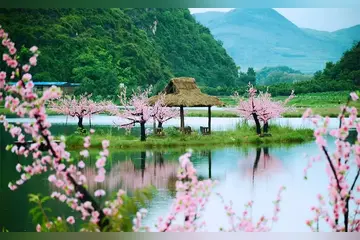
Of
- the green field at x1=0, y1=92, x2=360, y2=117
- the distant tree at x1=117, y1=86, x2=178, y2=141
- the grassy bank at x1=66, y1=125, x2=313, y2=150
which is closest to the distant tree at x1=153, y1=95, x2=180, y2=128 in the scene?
the distant tree at x1=117, y1=86, x2=178, y2=141

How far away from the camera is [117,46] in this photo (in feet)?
21.1

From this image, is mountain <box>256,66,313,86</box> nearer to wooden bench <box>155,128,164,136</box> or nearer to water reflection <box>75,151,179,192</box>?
water reflection <box>75,151,179,192</box>

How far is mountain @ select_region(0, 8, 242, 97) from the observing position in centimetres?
589

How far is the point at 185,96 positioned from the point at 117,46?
1.73m

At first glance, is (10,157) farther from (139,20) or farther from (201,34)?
(201,34)

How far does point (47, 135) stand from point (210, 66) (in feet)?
10.4

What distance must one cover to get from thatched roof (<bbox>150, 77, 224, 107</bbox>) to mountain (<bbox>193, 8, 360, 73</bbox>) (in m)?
0.76

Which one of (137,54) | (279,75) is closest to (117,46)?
(137,54)

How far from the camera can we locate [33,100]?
3629 millimetres

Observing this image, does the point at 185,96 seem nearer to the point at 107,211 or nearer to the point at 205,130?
the point at 205,130

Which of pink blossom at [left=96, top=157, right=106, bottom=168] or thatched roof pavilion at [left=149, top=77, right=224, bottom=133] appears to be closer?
pink blossom at [left=96, top=157, right=106, bottom=168]

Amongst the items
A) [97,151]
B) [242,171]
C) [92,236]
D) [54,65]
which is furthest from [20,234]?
[242,171]

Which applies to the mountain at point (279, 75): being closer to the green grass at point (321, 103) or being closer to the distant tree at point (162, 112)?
the green grass at point (321, 103)

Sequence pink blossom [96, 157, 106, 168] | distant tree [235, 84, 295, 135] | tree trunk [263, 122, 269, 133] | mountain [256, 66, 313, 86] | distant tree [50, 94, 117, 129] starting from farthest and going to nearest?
tree trunk [263, 122, 269, 133] < distant tree [235, 84, 295, 135] < mountain [256, 66, 313, 86] < distant tree [50, 94, 117, 129] < pink blossom [96, 157, 106, 168]
